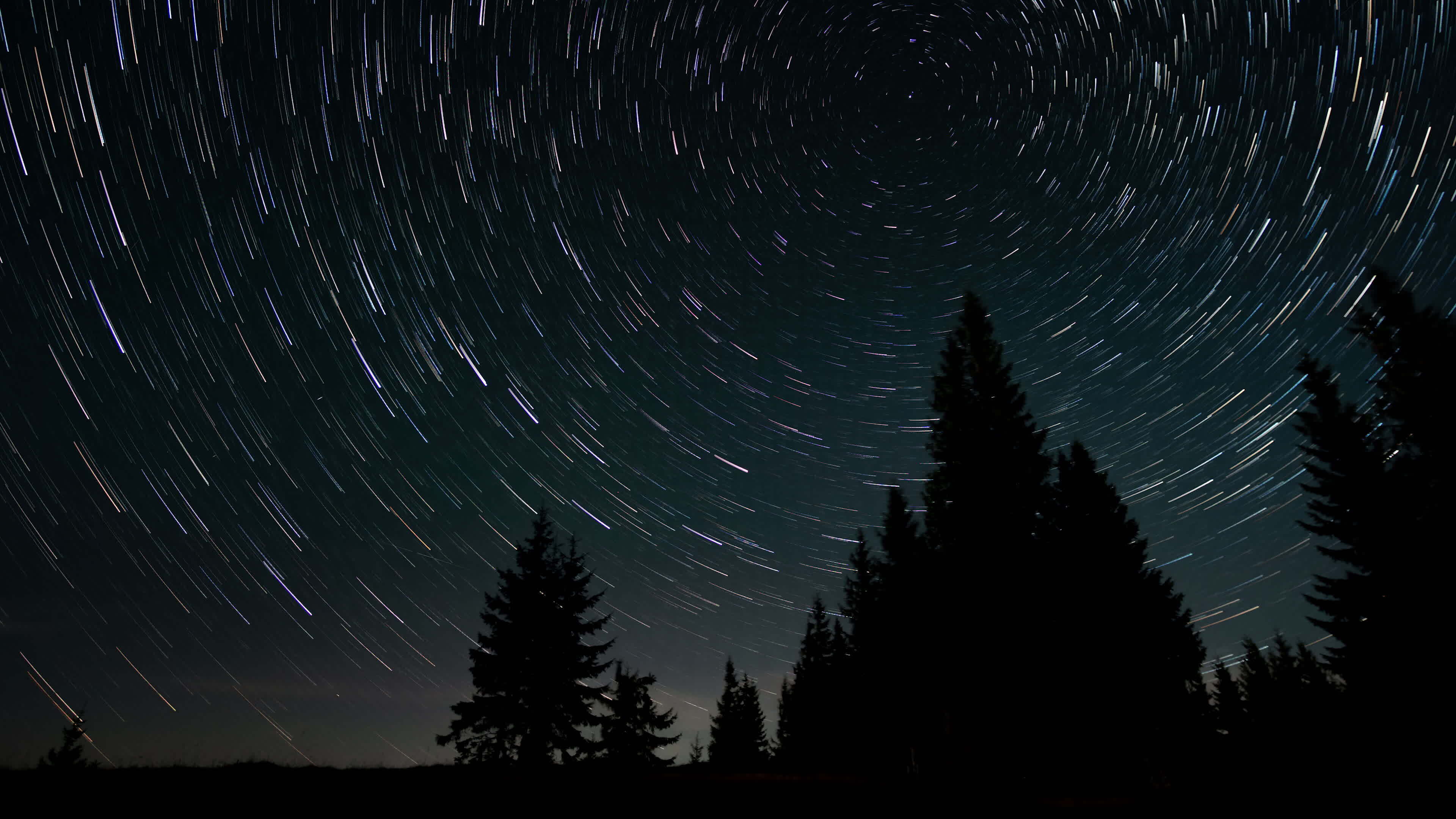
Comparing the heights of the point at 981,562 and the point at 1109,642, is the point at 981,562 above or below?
above

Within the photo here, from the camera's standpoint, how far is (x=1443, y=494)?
14.8 metres

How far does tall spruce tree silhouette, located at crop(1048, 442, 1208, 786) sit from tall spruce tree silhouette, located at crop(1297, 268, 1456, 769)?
360 centimetres

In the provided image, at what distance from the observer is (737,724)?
4562 cm

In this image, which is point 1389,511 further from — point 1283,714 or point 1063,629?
point 1283,714

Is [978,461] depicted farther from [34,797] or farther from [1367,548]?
[34,797]

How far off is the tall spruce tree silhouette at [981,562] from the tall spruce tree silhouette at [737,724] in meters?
31.4

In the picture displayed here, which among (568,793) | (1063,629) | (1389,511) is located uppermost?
(1389,511)

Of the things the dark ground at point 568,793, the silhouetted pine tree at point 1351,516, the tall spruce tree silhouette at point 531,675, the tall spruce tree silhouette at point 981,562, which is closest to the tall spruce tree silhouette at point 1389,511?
the silhouetted pine tree at point 1351,516

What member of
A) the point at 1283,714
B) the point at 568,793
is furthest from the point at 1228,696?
the point at 568,793

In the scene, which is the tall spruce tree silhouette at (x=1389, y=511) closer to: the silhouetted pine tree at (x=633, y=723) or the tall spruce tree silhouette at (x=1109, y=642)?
the tall spruce tree silhouette at (x=1109, y=642)

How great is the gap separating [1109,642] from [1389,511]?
828cm

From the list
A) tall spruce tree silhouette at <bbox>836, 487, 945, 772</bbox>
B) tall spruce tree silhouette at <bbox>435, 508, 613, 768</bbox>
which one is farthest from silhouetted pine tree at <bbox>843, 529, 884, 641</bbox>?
tall spruce tree silhouette at <bbox>435, 508, 613, 768</bbox>

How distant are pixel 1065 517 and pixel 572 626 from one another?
57.1 ft

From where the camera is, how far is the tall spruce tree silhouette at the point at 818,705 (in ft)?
78.9
